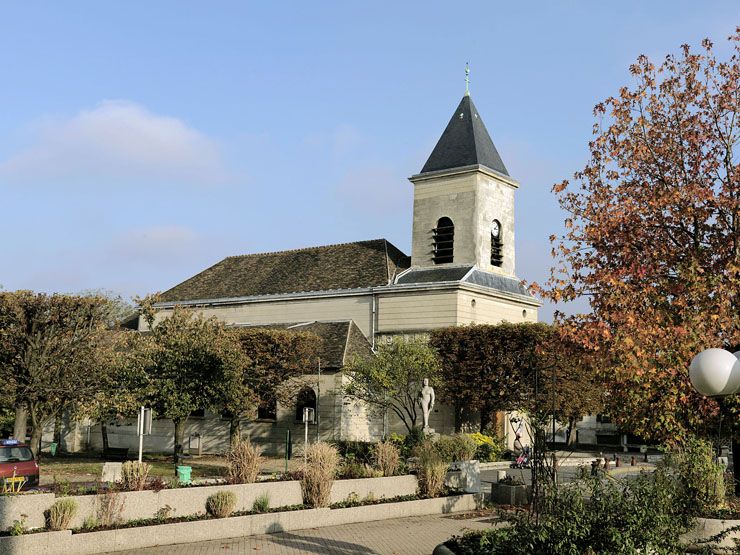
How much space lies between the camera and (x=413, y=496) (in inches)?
752

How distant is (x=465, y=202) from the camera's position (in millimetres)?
42594

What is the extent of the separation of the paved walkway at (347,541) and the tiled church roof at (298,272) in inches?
1033

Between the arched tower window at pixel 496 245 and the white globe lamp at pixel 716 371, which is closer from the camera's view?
the white globe lamp at pixel 716 371

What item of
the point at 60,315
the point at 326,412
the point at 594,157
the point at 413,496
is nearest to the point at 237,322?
the point at 326,412

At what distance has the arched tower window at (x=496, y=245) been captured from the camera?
43.5m

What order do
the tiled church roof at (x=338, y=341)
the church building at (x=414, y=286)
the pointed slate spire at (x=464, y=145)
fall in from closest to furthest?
the tiled church roof at (x=338, y=341), the church building at (x=414, y=286), the pointed slate spire at (x=464, y=145)

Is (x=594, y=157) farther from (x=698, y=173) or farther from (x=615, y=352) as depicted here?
(x=615, y=352)

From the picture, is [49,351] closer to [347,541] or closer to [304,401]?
[304,401]

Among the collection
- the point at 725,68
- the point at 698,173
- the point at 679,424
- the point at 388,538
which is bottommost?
the point at 388,538

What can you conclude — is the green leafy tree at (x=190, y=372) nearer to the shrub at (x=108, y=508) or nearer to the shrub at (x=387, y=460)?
the shrub at (x=387, y=460)

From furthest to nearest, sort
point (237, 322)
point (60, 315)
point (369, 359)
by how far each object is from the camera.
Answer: point (237, 322), point (369, 359), point (60, 315)

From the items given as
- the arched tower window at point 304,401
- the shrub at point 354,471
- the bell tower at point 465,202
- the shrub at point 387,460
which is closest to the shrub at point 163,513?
the shrub at point 354,471

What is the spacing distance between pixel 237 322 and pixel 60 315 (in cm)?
1636

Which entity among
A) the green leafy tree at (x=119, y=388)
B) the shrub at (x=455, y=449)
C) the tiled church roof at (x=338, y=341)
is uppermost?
the tiled church roof at (x=338, y=341)
